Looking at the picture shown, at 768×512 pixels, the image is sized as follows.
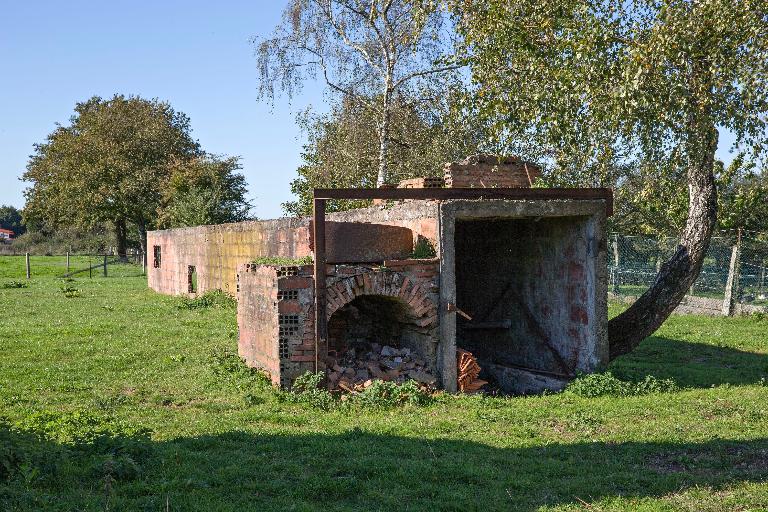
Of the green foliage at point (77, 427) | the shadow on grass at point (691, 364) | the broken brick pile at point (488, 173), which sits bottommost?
the shadow on grass at point (691, 364)

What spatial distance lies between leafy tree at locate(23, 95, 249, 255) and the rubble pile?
3356 centimetres

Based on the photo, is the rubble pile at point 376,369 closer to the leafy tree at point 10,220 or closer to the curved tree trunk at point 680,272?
the curved tree trunk at point 680,272

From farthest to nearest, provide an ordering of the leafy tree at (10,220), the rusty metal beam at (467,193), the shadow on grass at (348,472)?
the leafy tree at (10,220), the rusty metal beam at (467,193), the shadow on grass at (348,472)

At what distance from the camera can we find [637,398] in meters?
9.61

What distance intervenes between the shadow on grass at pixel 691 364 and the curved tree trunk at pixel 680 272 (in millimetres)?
591

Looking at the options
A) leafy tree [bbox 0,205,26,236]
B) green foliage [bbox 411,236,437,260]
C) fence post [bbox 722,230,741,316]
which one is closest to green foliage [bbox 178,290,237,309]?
green foliage [bbox 411,236,437,260]

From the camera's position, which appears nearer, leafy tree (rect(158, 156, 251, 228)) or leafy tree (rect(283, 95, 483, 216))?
leafy tree (rect(283, 95, 483, 216))

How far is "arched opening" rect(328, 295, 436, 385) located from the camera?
10156 mm

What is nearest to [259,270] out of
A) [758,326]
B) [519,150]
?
[519,150]

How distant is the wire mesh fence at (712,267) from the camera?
741 inches

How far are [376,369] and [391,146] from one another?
49.5 ft

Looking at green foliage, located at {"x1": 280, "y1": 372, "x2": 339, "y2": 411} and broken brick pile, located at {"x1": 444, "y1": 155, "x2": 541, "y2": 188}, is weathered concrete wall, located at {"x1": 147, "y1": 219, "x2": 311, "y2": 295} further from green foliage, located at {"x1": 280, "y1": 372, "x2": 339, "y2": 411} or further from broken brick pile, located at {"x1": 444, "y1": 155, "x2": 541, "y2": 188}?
green foliage, located at {"x1": 280, "y1": 372, "x2": 339, "y2": 411}

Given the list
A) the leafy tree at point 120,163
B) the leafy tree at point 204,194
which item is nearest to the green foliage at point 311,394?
the leafy tree at point 204,194

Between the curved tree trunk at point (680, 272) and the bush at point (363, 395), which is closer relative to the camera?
the bush at point (363, 395)
